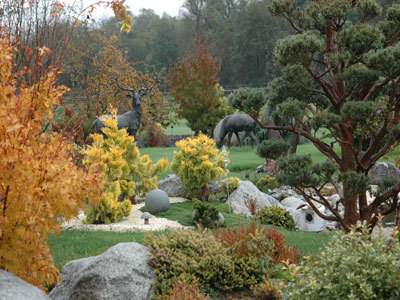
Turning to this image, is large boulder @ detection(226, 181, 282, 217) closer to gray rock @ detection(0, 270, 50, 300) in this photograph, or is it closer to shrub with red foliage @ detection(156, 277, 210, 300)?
shrub with red foliage @ detection(156, 277, 210, 300)

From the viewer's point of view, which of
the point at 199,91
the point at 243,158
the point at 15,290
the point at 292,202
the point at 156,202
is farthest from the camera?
the point at 199,91

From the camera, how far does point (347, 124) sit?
6773mm

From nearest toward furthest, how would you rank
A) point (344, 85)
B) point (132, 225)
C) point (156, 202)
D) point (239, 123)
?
1. point (344, 85)
2. point (132, 225)
3. point (156, 202)
4. point (239, 123)

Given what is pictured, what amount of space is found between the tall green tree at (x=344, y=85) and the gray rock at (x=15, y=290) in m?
3.77

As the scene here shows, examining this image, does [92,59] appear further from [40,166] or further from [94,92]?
[40,166]

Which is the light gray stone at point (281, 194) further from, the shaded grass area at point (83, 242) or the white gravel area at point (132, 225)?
the shaded grass area at point (83, 242)

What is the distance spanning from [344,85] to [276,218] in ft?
11.0

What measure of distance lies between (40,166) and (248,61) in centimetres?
4950

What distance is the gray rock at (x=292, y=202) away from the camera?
11389mm

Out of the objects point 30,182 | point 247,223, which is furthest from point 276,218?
point 30,182

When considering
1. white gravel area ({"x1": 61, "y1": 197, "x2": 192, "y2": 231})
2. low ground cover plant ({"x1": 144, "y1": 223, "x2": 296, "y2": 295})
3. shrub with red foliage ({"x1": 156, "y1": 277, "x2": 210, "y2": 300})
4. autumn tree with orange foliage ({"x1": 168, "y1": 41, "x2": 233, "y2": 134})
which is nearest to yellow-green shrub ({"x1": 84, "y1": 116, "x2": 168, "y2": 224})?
white gravel area ({"x1": 61, "y1": 197, "x2": 192, "y2": 231})

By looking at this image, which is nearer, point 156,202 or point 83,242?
point 83,242

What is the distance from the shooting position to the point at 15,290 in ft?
11.1

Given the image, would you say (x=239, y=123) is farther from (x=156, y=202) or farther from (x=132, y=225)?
(x=132, y=225)
